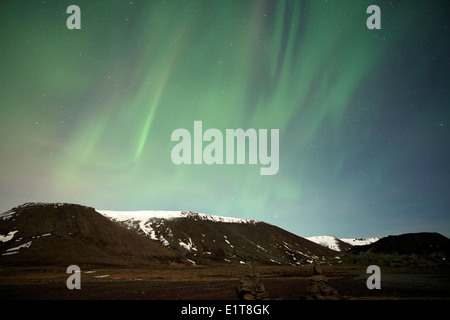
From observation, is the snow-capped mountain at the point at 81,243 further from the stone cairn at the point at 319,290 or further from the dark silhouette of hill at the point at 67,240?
the stone cairn at the point at 319,290

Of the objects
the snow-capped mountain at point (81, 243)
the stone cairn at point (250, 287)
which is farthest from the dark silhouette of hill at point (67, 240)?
the stone cairn at point (250, 287)

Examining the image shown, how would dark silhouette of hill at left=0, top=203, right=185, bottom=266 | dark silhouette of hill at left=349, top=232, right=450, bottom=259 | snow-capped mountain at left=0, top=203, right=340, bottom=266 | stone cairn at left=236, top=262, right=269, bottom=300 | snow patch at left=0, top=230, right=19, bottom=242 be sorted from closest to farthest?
1. stone cairn at left=236, top=262, right=269, bottom=300
2. dark silhouette of hill at left=0, top=203, right=185, bottom=266
3. snow-capped mountain at left=0, top=203, right=340, bottom=266
4. snow patch at left=0, top=230, right=19, bottom=242
5. dark silhouette of hill at left=349, top=232, right=450, bottom=259

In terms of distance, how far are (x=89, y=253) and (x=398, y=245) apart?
545 feet

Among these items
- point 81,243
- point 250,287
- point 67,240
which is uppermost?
point 250,287

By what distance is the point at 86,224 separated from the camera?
137500 mm

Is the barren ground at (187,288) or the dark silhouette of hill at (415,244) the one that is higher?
the barren ground at (187,288)

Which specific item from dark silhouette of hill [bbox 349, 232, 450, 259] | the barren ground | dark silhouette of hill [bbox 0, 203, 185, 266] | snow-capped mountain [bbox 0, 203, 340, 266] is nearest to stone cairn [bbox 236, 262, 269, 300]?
the barren ground

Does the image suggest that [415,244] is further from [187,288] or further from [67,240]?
[67,240]

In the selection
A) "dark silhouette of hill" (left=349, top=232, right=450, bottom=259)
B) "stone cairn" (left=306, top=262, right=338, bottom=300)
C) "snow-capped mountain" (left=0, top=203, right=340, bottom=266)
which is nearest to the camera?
"stone cairn" (left=306, top=262, right=338, bottom=300)

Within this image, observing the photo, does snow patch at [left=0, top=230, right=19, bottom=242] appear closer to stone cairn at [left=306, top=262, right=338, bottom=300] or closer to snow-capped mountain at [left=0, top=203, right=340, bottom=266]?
snow-capped mountain at [left=0, top=203, right=340, bottom=266]

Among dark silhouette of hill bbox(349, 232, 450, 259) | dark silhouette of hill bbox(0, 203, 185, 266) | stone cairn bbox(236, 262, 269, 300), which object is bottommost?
dark silhouette of hill bbox(349, 232, 450, 259)

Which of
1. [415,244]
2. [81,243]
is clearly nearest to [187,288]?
[81,243]

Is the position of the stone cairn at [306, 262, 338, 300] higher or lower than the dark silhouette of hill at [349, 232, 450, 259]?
higher
